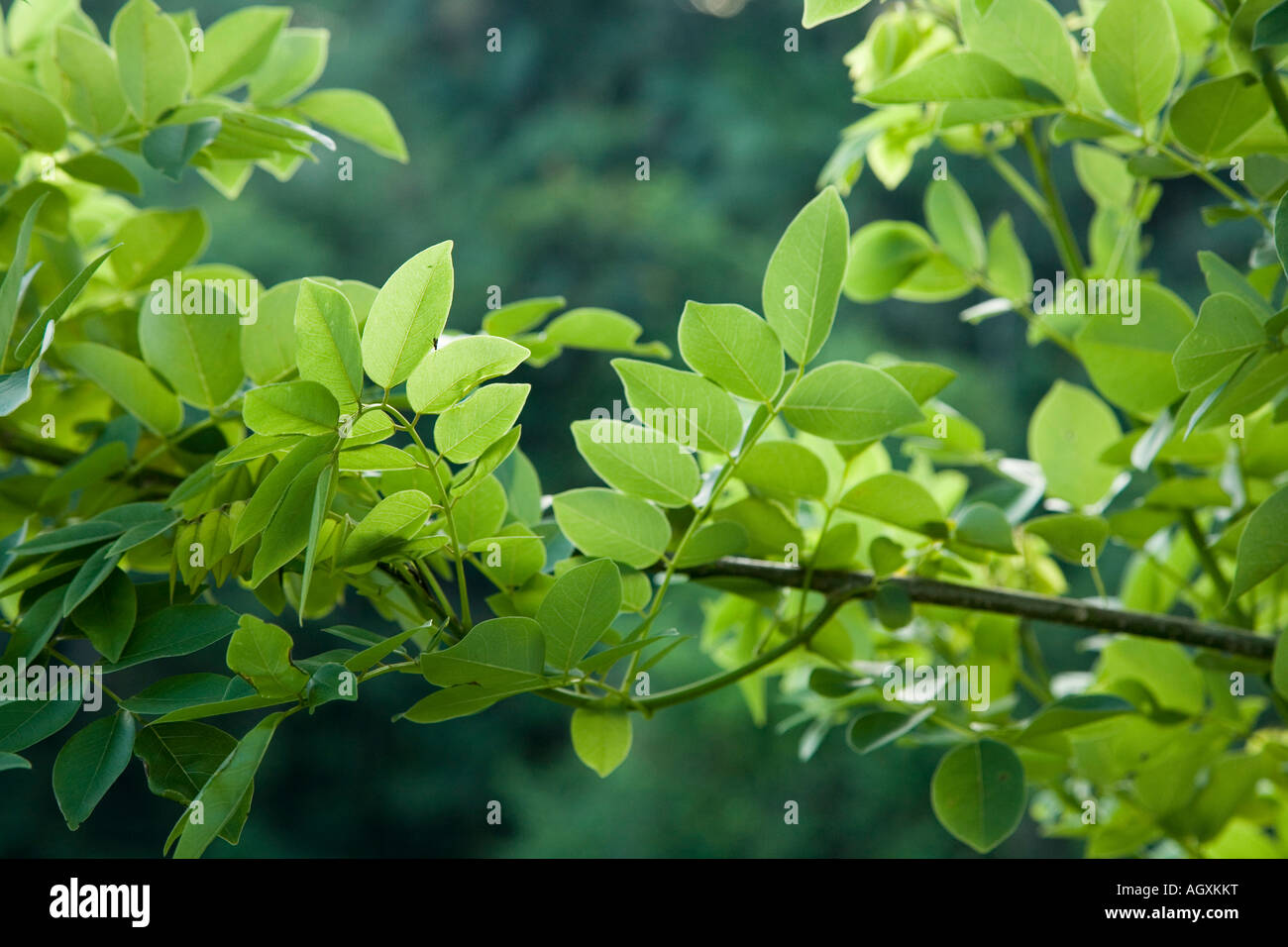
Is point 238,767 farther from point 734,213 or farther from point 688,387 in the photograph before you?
point 734,213

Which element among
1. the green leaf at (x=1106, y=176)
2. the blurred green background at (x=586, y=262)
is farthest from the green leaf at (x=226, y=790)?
the blurred green background at (x=586, y=262)

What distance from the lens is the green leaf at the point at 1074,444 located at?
32 cm

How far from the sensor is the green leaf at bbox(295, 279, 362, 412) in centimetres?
18

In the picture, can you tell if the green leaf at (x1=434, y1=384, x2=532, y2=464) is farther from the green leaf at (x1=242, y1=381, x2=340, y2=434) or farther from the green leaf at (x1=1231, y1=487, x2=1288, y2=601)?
the green leaf at (x1=1231, y1=487, x2=1288, y2=601)

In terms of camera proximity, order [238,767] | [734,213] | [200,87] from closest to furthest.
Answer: [238,767] < [200,87] < [734,213]

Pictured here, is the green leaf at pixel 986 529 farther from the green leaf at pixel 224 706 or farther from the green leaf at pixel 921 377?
the green leaf at pixel 224 706

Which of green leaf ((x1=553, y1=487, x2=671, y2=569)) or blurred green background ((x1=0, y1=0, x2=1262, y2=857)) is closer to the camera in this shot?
green leaf ((x1=553, y1=487, x2=671, y2=569))

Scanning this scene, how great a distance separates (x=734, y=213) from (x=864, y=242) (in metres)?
2.70

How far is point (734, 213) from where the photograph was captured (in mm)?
2971

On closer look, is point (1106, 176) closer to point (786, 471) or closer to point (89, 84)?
point (786, 471)

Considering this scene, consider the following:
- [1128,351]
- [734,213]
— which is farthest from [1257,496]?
[734,213]

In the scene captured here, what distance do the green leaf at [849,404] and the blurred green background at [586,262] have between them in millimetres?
2124

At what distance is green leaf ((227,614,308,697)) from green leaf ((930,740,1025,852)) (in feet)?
0.55

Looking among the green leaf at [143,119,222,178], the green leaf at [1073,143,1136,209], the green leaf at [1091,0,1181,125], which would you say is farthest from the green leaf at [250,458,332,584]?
the green leaf at [1073,143,1136,209]
